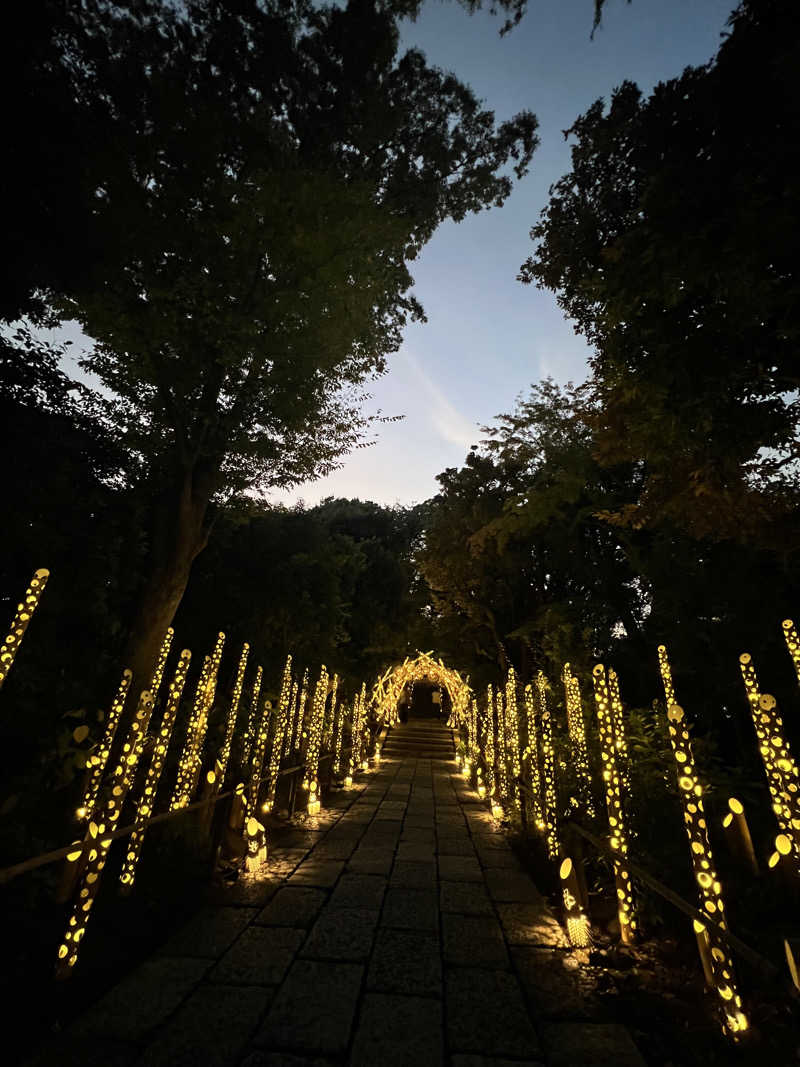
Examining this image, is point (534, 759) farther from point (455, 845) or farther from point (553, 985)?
point (553, 985)

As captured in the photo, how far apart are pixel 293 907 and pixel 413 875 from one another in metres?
1.33

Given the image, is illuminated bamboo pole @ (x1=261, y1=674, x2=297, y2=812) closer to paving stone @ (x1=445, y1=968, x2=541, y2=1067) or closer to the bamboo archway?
paving stone @ (x1=445, y1=968, x2=541, y2=1067)

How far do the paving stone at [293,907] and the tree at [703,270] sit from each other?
5.24 meters

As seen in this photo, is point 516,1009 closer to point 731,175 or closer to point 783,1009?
point 783,1009

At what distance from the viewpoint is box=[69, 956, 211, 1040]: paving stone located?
6.79ft

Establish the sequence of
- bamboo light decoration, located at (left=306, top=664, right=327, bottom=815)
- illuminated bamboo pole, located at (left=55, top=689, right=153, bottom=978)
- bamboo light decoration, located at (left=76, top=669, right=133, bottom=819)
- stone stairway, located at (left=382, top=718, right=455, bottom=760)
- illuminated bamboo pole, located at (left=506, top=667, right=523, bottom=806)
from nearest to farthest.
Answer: illuminated bamboo pole, located at (left=55, top=689, right=153, bottom=978)
bamboo light decoration, located at (left=76, top=669, right=133, bottom=819)
illuminated bamboo pole, located at (left=506, top=667, right=523, bottom=806)
bamboo light decoration, located at (left=306, top=664, right=327, bottom=815)
stone stairway, located at (left=382, top=718, right=455, bottom=760)

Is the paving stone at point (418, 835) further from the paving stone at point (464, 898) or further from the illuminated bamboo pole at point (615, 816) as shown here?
the illuminated bamboo pole at point (615, 816)

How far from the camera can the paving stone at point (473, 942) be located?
2.82 m

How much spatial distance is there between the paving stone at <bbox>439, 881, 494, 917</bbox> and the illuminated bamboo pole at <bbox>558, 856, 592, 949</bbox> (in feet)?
2.11

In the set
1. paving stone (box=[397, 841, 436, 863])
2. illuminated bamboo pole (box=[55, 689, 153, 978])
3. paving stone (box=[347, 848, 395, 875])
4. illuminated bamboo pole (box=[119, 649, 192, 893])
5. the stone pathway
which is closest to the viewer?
the stone pathway

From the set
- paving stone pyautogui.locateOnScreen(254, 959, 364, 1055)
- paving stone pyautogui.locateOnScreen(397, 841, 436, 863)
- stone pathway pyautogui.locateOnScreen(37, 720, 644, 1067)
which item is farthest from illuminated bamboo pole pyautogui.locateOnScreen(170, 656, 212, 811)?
paving stone pyautogui.locateOnScreen(397, 841, 436, 863)

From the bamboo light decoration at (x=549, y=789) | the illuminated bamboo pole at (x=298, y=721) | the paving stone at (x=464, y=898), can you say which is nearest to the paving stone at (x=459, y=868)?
the paving stone at (x=464, y=898)

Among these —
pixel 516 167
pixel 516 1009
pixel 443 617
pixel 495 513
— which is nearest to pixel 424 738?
pixel 443 617

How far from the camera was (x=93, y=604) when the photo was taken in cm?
533
